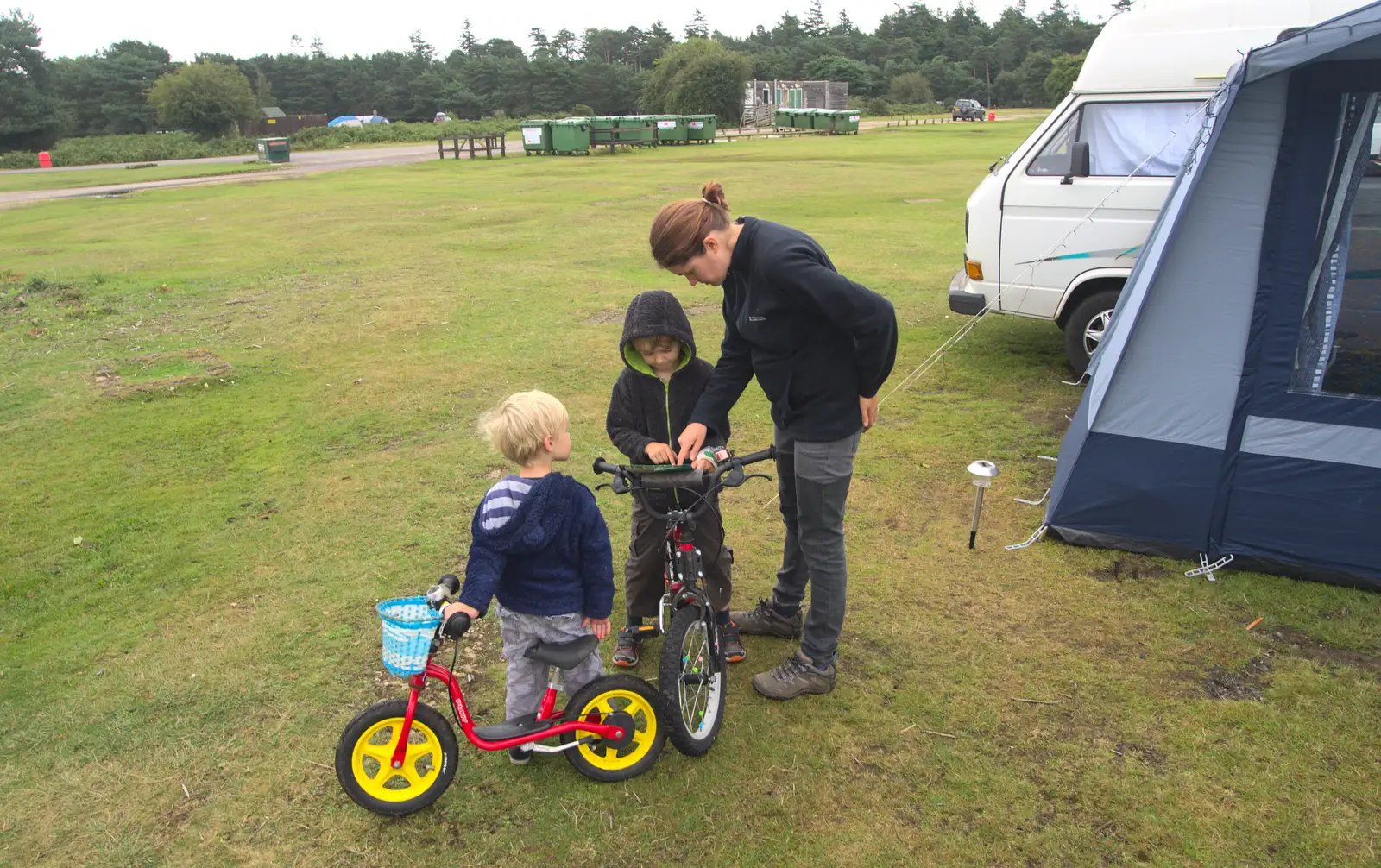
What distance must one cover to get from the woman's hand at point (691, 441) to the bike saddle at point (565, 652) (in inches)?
28.6

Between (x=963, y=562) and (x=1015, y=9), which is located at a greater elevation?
(x=1015, y=9)

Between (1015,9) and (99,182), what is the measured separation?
399 ft

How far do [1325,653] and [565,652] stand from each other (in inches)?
123

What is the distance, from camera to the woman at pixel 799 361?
116 inches

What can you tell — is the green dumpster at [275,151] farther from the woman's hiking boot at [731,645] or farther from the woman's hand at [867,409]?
the woman's hand at [867,409]

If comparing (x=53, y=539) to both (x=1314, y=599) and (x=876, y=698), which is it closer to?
(x=876, y=698)

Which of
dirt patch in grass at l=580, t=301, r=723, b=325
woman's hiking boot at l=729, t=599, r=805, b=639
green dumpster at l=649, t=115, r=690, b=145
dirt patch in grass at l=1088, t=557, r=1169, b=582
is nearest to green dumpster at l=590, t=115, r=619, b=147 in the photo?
green dumpster at l=649, t=115, r=690, b=145

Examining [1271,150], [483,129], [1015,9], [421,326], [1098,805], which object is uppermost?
[1015,9]

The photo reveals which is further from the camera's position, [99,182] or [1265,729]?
[99,182]

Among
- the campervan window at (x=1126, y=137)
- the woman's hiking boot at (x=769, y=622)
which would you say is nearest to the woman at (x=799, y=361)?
the woman's hiking boot at (x=769, y=622)

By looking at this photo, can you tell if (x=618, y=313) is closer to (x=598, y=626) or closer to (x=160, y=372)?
(x=160, y=372)

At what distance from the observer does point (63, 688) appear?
369cm

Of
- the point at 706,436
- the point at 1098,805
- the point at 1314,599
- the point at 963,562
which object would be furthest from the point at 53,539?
the point at 1314,599

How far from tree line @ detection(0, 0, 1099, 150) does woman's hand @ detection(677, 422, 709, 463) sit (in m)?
61.3
